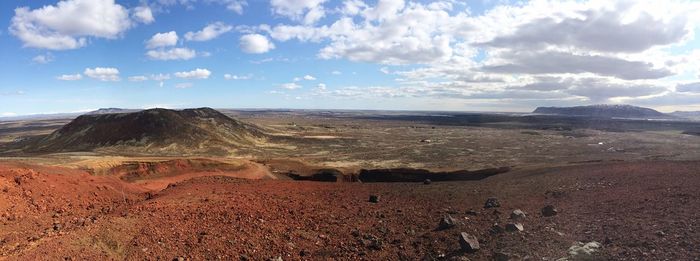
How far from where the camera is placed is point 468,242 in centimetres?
1262

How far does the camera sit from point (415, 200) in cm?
1962

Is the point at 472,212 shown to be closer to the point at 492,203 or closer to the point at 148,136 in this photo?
the point at 492,203

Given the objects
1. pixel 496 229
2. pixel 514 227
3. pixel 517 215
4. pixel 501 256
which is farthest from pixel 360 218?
pixel 501 256

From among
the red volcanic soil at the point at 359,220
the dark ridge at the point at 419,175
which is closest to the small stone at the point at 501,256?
the red volcanic soil at the point at 359,220

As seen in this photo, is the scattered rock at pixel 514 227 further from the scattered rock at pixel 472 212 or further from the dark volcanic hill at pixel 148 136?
the dark volcanic hill at pixel 148 136

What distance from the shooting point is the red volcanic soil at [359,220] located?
40.0 feet

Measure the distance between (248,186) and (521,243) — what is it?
14.6m

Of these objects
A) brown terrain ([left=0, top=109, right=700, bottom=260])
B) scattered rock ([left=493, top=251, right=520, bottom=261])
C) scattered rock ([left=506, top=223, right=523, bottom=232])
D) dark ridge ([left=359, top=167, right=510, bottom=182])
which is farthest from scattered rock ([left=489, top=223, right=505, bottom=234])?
dark ridge ([left=359, top=167, right=510, bottom=182])

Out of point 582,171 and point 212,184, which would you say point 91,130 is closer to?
point 212,184

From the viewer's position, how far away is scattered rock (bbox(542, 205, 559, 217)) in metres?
14.9

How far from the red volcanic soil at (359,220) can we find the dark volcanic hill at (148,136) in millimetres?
37629

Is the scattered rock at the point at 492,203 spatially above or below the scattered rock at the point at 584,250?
below

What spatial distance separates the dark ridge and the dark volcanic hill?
83.0ft

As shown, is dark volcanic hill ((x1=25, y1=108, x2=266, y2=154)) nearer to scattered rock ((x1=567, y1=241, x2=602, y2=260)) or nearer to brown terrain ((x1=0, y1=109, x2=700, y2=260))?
brown terrain ((x1=0, y1=109, x2=700, y2=260))
